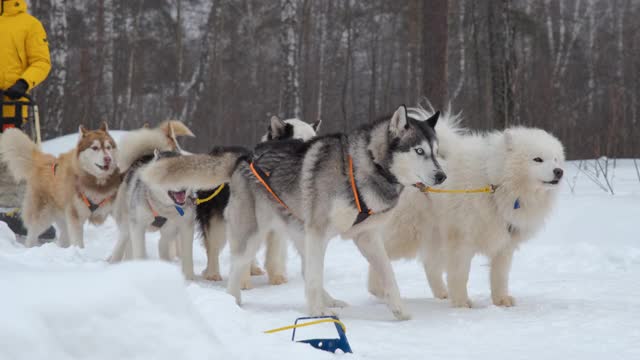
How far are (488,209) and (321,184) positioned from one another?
1249 mm

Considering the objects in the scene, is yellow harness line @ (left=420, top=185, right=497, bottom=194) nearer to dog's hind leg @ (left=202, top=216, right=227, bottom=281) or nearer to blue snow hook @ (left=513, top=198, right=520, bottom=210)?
blue snow hook @ (left=513, top=198, right=520, bottom=210)

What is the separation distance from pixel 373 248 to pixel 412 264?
95.8 inches

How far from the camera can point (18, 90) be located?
6.30 metres

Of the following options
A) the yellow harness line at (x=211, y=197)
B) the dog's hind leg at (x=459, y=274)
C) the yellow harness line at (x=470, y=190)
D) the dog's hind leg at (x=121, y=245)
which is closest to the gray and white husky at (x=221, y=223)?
the yellow harness line at (x=211, y=197)

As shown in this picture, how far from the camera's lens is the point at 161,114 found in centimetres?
2414

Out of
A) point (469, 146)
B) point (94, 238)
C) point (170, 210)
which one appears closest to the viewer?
point (469, 146)

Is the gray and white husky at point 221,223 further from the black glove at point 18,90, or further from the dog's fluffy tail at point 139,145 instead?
the black glove at point 18,90

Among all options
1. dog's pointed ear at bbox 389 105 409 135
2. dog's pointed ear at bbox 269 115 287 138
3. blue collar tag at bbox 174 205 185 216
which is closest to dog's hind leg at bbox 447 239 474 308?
dog's pointed ear at bbox 389 105 409 135

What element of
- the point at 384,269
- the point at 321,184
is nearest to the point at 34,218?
the point at 321,184

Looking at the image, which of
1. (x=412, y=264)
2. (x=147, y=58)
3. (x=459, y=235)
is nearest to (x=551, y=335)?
(x=459, y=235)

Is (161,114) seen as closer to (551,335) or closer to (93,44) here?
(93,44)

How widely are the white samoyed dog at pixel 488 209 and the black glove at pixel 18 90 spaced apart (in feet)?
12.7

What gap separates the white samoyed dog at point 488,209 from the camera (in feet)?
14.8

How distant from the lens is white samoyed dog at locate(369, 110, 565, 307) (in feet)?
14.8
